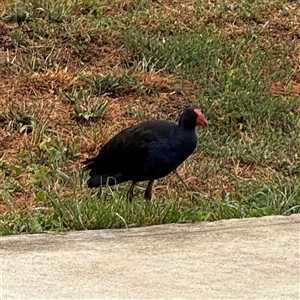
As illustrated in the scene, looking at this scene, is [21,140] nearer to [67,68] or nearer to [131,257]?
[67,68]

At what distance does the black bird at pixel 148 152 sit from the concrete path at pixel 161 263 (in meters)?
0.92

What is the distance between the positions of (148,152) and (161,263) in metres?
1.47

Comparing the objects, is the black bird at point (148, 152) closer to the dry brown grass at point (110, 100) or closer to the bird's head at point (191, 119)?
the bird's head at point (191, 119)

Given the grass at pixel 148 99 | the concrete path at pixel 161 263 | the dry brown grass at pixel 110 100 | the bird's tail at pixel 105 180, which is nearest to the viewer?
the concrete path at pixel 161 263

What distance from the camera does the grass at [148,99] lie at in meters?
5.12

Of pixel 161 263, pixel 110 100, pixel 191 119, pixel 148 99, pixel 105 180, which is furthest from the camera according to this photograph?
pixel 148 99

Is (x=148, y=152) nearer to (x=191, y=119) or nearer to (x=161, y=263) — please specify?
(x=191, y=119)

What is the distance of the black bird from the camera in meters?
5.14

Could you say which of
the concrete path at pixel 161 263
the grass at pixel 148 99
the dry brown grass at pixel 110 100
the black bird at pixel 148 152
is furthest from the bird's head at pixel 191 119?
the concrete path at pixel 161 263

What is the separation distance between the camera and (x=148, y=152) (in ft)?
16.9

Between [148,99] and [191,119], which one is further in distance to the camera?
[148,99]

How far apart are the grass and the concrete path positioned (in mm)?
250

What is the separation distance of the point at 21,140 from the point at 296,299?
12.3ft

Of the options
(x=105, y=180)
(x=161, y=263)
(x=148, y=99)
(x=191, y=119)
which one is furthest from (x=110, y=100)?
(x=161, y=263)
